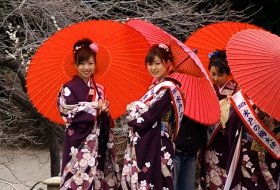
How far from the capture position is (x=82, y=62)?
4.18m

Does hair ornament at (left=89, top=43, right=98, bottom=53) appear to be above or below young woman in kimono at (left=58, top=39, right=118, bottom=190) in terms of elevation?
above

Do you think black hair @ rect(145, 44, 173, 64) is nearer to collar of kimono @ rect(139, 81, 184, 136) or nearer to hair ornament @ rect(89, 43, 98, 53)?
collar of kimono @ rect(139, 81, 184, 136)

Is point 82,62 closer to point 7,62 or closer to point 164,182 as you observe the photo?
point 164,182

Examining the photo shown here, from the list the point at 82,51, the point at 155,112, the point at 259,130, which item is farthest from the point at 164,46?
the point at 259,130

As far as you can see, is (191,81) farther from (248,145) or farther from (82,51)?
(82,51)

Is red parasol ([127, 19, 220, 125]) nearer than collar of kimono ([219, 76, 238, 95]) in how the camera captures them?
Yes

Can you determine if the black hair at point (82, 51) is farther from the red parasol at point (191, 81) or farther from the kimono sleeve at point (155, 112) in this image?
the kimono sleeve at point (155, 112)

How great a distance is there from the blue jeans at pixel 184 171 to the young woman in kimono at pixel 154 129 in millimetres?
324

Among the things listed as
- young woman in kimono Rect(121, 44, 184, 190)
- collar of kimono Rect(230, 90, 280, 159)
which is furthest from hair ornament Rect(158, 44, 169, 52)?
collar of kimono Rect(230, 90, 280, 159)

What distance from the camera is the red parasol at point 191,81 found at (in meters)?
4.29

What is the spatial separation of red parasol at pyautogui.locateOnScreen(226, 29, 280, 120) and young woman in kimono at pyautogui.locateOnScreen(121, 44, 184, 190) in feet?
2.02

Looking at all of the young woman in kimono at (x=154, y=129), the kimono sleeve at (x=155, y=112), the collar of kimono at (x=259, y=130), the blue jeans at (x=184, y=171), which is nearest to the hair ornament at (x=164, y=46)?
the young woman in kimono at (x=154, y=129)

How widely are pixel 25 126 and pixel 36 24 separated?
3.70 metres

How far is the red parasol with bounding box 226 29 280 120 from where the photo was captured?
3.55 meters
